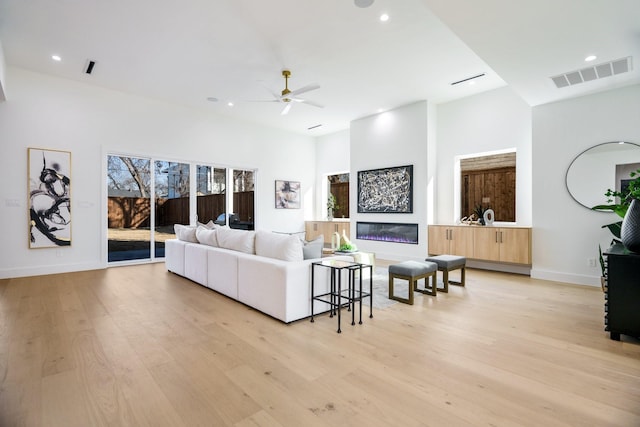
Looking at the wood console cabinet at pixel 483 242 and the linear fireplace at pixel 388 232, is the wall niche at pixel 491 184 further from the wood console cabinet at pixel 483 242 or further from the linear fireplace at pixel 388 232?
the linear fireplace at pixel 388 232

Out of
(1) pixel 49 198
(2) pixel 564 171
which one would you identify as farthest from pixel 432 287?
(1) pixel 49 198

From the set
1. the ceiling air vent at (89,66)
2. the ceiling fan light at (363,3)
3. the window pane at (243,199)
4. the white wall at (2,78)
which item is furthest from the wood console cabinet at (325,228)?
the white wall at (2,78)

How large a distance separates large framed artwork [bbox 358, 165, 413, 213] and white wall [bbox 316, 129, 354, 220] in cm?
126

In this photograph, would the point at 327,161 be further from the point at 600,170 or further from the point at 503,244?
the point at 600,170

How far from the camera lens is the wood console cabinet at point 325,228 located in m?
8.45

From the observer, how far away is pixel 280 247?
332 cm

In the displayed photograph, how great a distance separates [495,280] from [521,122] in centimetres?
A: 287

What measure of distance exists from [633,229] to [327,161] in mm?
7335

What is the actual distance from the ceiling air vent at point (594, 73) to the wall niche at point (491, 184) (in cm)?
182

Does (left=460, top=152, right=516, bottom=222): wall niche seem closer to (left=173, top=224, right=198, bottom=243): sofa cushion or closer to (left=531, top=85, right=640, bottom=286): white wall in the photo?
(left=531, top=85, right=640, bottom=286): white wall

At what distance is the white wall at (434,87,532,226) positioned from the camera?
5.61 m

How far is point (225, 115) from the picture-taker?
7.61 metres

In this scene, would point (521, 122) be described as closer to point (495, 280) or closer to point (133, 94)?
point (495, 280)

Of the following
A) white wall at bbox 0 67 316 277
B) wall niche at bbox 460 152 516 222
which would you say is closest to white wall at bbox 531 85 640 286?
wall niche at bbox 460 152 516 222
